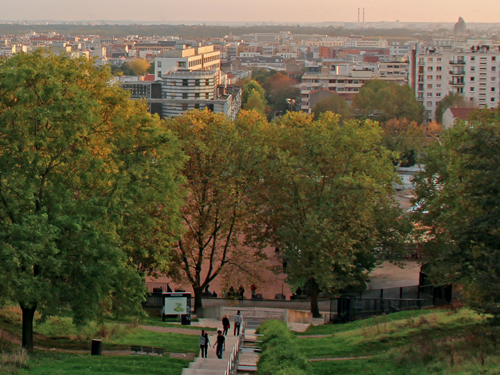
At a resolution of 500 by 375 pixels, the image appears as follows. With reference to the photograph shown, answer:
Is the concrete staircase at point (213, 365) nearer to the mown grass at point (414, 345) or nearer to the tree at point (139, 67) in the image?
the mown grass at point (414, 345)

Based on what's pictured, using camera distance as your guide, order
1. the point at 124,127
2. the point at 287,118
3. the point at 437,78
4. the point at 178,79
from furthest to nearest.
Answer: the point at 437,78 → the point at 178,79 → the point at 287,118 → the point at 124,127

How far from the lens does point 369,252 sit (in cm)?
3095

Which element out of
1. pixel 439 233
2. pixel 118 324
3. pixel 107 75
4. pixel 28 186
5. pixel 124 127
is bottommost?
pixel 118 324

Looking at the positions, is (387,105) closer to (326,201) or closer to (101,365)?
(326,201)

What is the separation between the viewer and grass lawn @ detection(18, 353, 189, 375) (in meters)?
16.2

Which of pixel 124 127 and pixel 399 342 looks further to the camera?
pixel 124 127

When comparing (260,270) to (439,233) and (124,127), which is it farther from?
(124,127)

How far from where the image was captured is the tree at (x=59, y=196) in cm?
1781

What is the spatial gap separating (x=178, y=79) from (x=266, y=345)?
62.9 metres

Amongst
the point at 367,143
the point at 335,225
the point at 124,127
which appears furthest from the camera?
the point at 367,143

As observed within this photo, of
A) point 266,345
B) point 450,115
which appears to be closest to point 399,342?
point 266,345

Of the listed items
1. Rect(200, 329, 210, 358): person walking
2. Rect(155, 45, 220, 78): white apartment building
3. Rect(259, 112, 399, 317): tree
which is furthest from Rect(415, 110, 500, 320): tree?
Rect(155, 45, 220, 78): white apartment building

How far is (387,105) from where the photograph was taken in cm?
9575

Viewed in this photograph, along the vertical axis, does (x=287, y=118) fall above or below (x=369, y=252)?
above
